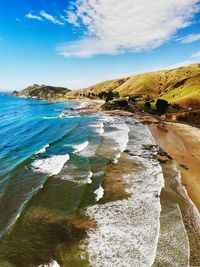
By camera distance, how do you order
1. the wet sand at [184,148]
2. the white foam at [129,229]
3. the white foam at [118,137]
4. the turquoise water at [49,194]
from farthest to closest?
the white foam at [118,137] → the wet sand at [184,148] → the turquoise water at [49,194] → the white foam at [129,229]

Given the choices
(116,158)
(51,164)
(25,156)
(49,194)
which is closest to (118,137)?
(116,158)

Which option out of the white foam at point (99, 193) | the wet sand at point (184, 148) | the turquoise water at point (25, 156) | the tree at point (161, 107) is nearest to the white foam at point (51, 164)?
the turquoise water at point (25, 156)

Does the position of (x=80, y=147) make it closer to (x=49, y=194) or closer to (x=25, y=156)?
(x=25, y=156)

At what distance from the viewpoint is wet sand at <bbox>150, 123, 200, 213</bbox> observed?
→ 113ft

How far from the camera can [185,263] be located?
1984 cm

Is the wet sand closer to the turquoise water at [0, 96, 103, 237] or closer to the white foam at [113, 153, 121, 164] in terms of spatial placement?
the white foam at [113, 153, 121, 164]

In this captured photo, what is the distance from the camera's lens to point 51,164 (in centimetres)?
4150

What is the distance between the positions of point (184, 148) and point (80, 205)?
29.5 meters

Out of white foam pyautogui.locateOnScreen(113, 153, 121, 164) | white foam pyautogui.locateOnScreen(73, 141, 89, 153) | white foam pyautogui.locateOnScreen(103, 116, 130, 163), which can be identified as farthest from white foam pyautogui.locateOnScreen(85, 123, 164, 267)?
white foam pyautogui.locateOnScreen(73, 141, 89, 153)

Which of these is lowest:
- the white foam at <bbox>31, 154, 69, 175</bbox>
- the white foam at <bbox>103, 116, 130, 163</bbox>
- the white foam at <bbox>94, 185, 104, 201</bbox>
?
the white foam at <bbox>103, 116, 130, 163</bbox>

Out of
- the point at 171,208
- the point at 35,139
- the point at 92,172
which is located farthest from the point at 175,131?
the point at 171,208

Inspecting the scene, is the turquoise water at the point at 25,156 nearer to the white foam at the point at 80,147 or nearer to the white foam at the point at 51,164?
the white foam at the point at 51,164

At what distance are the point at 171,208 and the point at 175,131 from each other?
44.1 m

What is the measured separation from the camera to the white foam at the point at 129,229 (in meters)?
20.6
